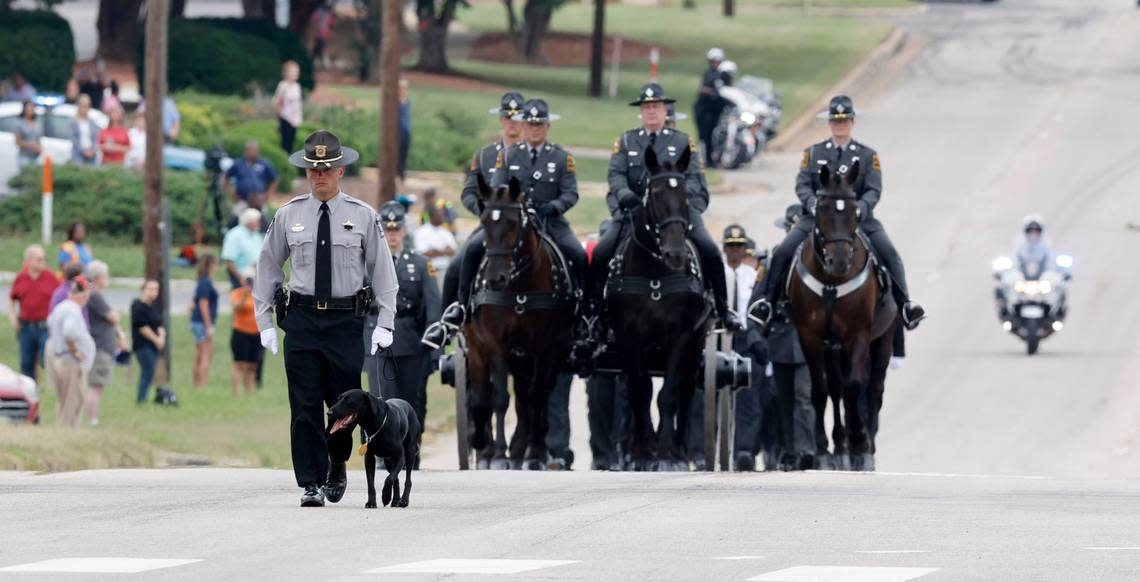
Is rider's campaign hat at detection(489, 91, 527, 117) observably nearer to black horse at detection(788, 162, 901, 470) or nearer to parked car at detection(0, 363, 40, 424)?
black horse at detection(788, 162, 901, 470)

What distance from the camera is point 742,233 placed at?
21672 mm

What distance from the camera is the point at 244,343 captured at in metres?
27.0

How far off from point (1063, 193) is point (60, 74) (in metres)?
19.3

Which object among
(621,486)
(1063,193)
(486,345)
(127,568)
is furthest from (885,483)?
(1063,193)

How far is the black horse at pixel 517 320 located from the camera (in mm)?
17344

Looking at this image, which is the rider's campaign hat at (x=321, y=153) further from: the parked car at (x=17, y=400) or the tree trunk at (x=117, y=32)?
the tree trunk at (x=117, y=32)

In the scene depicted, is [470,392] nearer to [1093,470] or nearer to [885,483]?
[885,483]

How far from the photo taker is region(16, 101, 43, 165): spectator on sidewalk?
3841cm

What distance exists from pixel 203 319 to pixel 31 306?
1.95 meters

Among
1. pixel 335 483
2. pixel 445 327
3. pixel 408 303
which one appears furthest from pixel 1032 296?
pixel 335 483

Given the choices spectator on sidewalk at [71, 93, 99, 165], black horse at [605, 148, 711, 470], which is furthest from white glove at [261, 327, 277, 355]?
spectator on sidewalk at [71, 93, 99, 165]

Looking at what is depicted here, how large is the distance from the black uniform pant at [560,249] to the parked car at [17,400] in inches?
257

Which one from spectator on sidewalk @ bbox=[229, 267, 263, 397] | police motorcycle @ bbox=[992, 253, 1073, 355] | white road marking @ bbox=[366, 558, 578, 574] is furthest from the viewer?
police motorcycle @ bbox=[992, 253, 1073, 355]

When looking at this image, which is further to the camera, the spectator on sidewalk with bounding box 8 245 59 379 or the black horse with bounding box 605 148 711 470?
the spectator on sidewalk with bounding box 8 245 59 379
